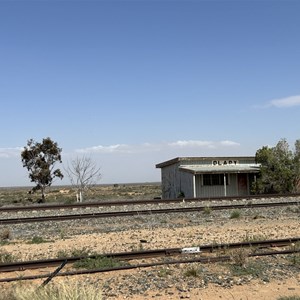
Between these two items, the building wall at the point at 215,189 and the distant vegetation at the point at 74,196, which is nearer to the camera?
the building wall at the point at 215,189

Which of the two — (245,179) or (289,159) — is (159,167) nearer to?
(245,179)

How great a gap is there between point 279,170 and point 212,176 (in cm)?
554

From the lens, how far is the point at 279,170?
36.8m

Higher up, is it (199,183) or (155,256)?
(199,183)

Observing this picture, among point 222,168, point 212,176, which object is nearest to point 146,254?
point 212,176

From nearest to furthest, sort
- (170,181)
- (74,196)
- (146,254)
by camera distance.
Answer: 1. (146,254)
2. (170,181)
3. (74,196)

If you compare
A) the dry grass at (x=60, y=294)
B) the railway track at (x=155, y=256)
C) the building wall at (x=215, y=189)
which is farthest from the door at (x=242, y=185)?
the dry grass at (x=60, y=294)

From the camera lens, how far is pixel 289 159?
37.2 meters

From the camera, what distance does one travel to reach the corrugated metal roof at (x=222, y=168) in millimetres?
36222

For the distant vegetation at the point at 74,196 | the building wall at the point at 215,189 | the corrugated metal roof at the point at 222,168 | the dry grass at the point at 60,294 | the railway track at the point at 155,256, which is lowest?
the distant vegetation at the point at 74,196

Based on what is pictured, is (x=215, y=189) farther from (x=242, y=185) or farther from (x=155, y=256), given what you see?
(x=155, y=256)

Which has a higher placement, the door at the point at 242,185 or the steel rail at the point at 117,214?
the door at the point at 242,185

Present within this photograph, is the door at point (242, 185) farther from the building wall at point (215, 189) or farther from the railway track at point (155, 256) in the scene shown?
the railway track at point (155, 256)

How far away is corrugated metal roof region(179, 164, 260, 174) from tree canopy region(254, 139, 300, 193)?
1078mm
